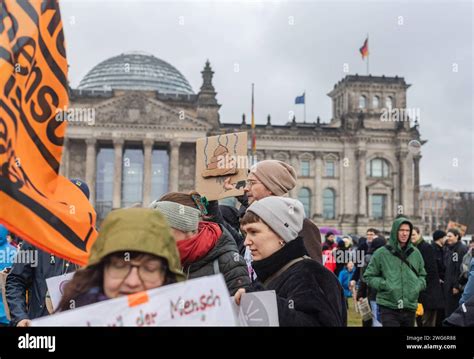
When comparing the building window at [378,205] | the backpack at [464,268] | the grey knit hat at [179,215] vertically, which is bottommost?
the backpack at [464,268]

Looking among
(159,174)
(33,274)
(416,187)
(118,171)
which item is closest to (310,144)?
(416,187)

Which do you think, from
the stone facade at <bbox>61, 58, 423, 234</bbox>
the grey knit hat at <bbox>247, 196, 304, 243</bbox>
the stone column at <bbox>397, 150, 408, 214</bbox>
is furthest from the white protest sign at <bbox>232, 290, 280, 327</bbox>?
the stone column at <bbox>397, 150, 408, 214</bbox>

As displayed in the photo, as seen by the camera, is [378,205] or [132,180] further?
[378,205]

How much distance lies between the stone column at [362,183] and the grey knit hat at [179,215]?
2339 inches

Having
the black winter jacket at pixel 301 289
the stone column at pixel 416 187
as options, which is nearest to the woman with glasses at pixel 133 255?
the black winter jacket at pixel 301 289

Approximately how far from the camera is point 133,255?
246cm

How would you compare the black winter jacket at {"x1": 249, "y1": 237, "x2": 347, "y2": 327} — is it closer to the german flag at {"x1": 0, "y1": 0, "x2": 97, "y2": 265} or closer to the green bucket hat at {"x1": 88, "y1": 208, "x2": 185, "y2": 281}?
the green bucket hat at {"x1": 88, "y1": 208, "x2": 185, "y2": 281}

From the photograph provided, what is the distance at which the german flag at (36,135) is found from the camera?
9.30 ft

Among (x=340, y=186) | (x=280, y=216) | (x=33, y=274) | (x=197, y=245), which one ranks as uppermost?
(x=340, y=186)

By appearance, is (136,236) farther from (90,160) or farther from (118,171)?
(118,171)

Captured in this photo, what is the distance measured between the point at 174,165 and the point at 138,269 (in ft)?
191

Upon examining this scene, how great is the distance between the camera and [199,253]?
3.89 meters

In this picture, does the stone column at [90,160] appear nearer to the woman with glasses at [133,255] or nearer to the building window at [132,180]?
the building window at [132,180]
